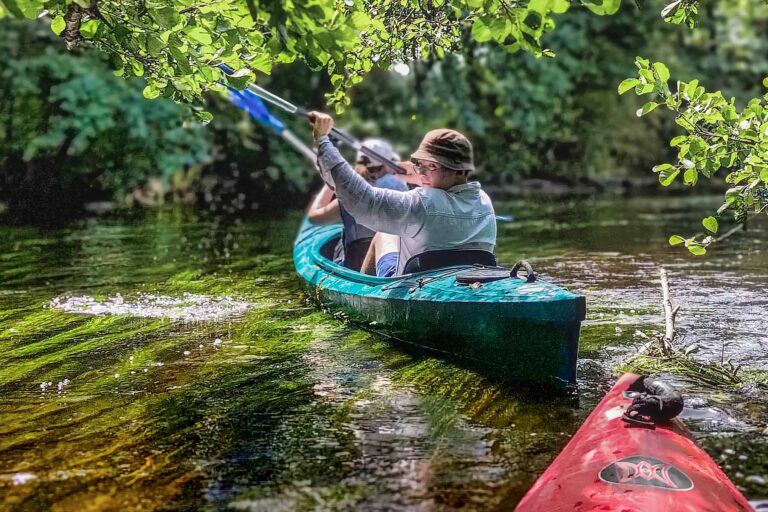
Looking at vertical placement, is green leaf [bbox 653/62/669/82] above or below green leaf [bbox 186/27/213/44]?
below

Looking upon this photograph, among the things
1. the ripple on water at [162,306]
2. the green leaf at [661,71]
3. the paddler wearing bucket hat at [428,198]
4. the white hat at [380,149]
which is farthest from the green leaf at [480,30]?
the white hat at [380,149]

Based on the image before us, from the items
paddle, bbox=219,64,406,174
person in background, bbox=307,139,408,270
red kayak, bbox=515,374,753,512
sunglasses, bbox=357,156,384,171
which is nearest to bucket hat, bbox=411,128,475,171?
paddle, bbox=219,64,406,174

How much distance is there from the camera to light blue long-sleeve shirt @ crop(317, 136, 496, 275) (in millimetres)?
5480

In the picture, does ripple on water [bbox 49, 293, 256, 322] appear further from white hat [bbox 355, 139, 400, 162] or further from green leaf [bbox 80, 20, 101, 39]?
green leaf [bbox 80, 20, 101, 39]

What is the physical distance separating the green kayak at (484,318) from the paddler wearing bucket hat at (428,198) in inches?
9.1

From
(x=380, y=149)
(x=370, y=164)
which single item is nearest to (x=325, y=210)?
(x=370, y=164)

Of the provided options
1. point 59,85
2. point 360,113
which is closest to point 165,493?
point 59,85

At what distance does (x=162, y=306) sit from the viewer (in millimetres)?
7727

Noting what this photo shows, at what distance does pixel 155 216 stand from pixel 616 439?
14139 millimetres

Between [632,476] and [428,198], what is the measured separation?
2767 mm

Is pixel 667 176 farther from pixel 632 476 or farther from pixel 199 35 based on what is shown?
pixel 199 35

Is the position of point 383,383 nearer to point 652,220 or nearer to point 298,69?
point 652,220

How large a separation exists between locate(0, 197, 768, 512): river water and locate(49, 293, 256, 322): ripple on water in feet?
0.08

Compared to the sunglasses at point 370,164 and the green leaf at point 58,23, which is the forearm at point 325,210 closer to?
the sunglasses at point 370,164
